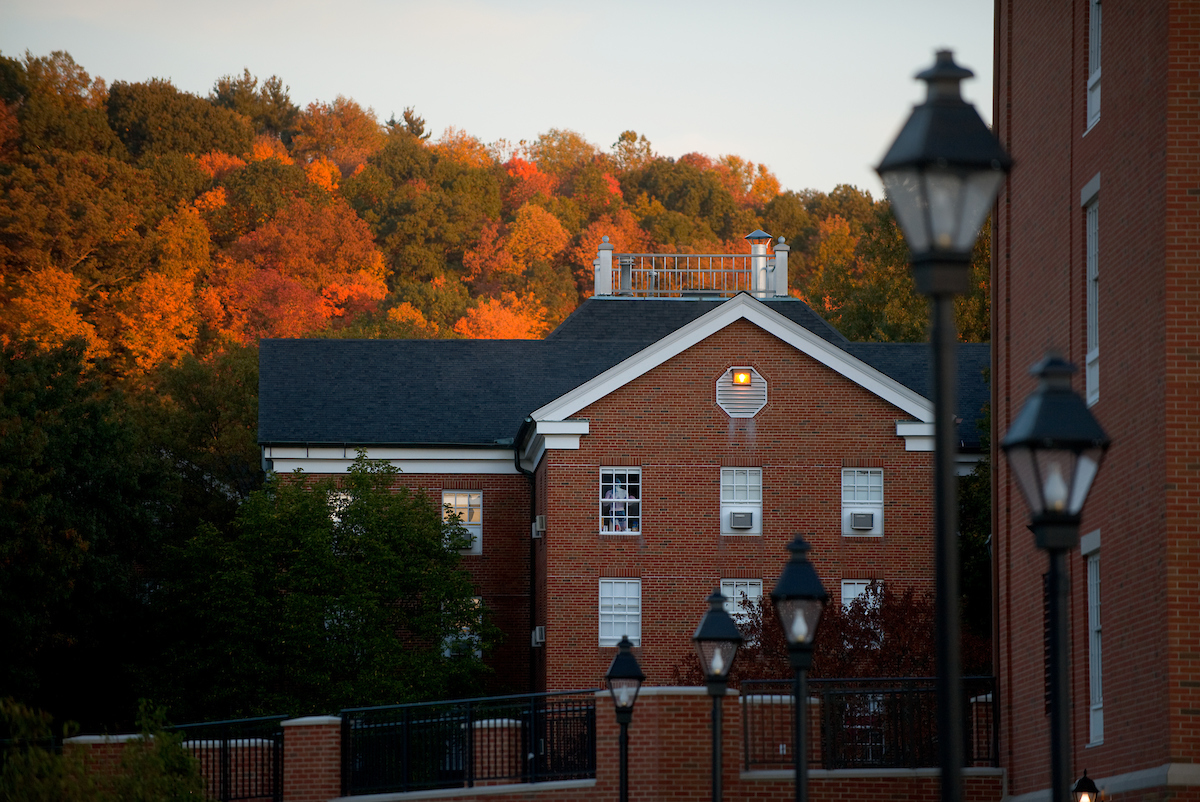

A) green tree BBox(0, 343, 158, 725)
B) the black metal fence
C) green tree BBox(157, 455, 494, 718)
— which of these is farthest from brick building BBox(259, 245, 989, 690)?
the black metal fence

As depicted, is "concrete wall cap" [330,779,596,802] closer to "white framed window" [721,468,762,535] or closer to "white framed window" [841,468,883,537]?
"white framed window" [721,468,762,535]

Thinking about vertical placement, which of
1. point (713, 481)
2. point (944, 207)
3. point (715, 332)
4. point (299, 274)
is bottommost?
point (713, 481)

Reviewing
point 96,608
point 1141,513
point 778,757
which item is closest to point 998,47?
point 1141,513

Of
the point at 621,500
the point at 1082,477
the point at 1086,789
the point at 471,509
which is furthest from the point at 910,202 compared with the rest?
the point at 471,509

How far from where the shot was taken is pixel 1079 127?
18.9 meters

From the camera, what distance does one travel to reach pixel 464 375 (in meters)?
42.4

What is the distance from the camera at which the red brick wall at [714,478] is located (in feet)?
113

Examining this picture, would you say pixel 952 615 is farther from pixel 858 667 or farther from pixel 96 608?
pixel 96 608

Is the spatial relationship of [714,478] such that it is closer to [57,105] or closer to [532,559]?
[532,559]

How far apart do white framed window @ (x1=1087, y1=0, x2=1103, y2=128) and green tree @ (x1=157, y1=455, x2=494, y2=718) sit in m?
19.6

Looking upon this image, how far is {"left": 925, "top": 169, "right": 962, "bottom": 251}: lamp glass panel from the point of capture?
679cm

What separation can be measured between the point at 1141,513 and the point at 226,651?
2273 centimetres

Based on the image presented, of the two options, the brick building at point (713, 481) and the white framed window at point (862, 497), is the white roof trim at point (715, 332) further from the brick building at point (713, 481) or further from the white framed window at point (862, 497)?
the white framed window at point (862, 497)

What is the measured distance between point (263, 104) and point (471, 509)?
224ft
